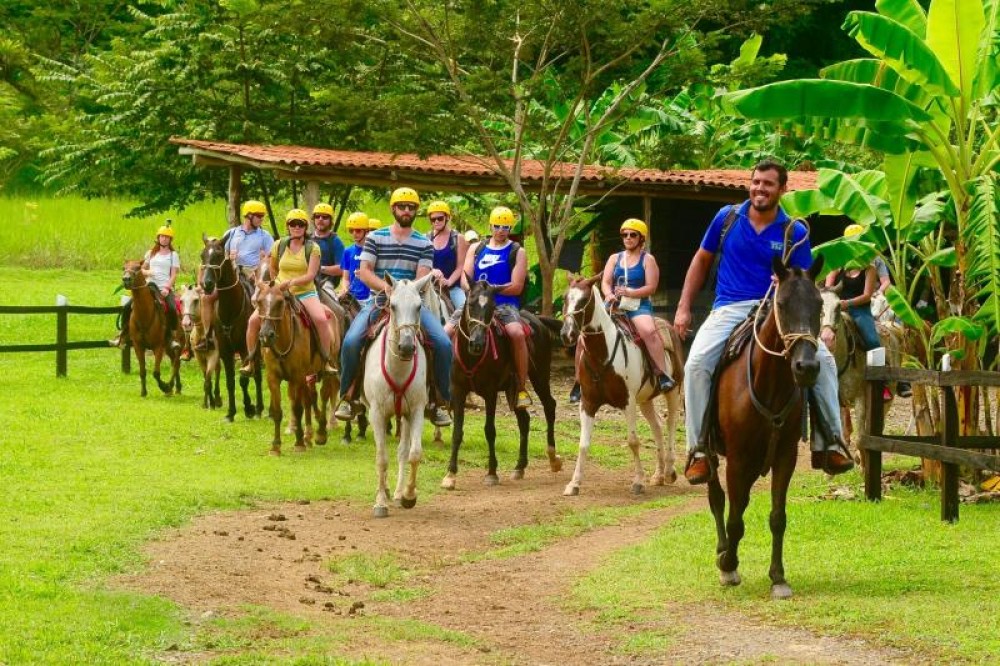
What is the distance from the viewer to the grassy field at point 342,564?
29.2 feet

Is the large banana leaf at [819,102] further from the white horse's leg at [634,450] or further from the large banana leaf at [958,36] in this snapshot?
the white horse's leg at [634,450]

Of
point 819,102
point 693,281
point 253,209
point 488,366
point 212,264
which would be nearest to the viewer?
point 693,281

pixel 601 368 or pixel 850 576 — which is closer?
pixel 850 576

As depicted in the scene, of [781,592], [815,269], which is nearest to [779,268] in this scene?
[815,269]

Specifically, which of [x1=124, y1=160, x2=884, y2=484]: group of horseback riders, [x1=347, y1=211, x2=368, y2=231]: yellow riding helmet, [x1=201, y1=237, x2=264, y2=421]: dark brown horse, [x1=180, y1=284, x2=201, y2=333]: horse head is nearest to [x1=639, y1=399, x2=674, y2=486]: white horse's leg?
[x1=124, y1=160, x2=884, y2=484]: group of horseback riders

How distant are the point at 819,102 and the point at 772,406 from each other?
11.8 feet

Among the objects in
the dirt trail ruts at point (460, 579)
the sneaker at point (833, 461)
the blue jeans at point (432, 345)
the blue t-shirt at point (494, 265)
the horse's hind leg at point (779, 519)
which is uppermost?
the blue t-shirt at point (494, 265)

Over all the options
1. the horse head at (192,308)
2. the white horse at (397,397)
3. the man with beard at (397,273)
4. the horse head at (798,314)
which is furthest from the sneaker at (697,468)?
the horse head at (192,308)

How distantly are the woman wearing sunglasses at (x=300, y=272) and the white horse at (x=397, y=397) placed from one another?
3.76m

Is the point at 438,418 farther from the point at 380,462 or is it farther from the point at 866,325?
the point at 866,325

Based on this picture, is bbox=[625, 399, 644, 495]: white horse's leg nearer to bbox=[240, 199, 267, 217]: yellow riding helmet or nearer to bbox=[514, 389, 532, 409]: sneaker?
bbox=[514, 389, 532, 409]: sneaker

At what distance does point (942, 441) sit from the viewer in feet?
43.5

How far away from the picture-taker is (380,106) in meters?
24.9

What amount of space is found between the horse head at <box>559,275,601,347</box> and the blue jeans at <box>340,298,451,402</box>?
1314 mm
